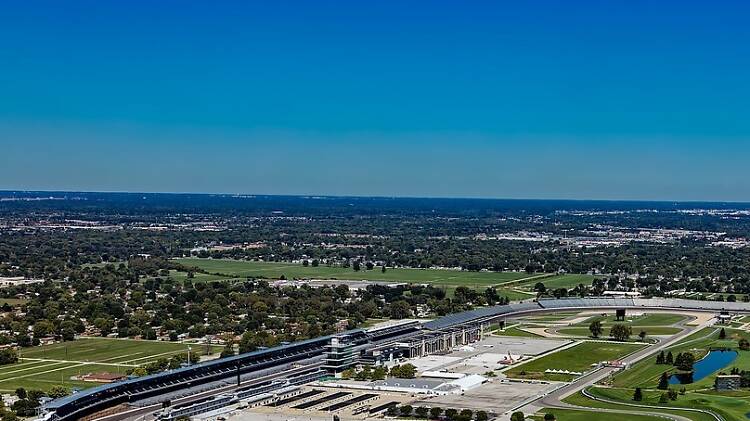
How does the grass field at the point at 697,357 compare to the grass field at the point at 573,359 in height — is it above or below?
above

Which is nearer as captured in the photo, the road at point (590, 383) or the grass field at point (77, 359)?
the road at point (590, 383)

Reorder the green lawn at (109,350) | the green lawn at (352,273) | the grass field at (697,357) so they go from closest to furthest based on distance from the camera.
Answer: the grass field at (697,357) < the green lawn at (109,350) < the green lawn at (352,273)

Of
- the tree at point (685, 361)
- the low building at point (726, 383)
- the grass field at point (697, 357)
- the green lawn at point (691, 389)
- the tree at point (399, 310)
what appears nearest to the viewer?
the green lawn at point (691, 389)

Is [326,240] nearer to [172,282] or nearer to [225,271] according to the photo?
[225,271]

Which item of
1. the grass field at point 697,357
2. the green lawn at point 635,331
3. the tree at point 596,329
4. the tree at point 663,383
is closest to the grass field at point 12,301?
the green lawn at point 635,331

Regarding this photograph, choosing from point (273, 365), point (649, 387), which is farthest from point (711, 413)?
point (273, 365)

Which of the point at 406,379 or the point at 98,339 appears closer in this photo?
the point at 406,379

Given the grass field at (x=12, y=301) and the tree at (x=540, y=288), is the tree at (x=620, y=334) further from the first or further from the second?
the grass field at (x=12, y=301)
